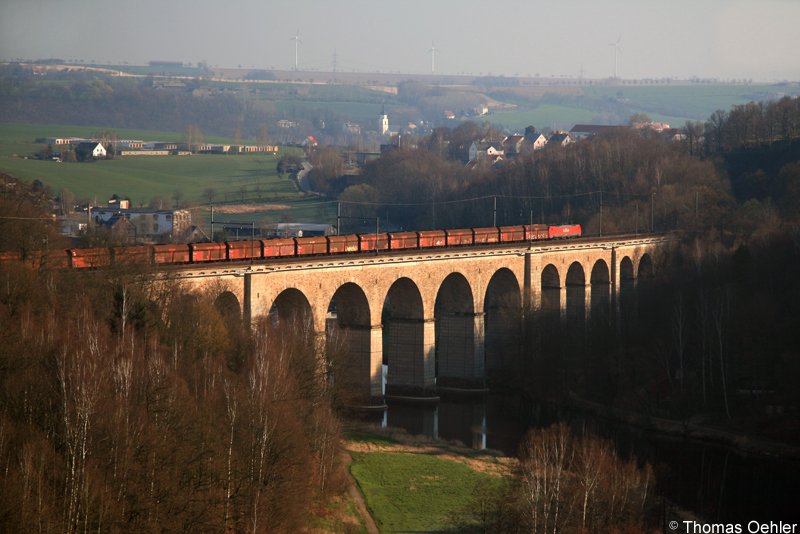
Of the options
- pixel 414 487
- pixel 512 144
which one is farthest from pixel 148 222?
pixel 512 144

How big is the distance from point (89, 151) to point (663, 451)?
87.3 m

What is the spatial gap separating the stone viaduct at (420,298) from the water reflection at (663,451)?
6.38 ft

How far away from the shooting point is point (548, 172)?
10544 cm

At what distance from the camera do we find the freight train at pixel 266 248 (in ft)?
143

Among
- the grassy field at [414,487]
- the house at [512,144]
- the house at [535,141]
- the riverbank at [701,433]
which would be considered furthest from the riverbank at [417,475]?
the house at [535,141]

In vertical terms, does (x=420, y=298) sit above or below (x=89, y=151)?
below

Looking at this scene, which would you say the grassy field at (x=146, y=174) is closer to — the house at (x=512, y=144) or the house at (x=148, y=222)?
the house at (x=148, y=222)

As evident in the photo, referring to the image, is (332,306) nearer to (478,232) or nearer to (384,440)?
(478,232)

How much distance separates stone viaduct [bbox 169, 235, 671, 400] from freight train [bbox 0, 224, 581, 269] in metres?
1.07

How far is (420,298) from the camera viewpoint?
57.9 meters

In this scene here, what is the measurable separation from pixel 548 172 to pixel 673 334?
49067mm

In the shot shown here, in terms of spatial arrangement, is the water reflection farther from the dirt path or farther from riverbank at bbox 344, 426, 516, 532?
the dirt path

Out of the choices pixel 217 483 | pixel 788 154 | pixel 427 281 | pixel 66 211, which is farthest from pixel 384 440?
pixel 788 154

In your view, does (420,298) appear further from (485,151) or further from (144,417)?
(485,151)
